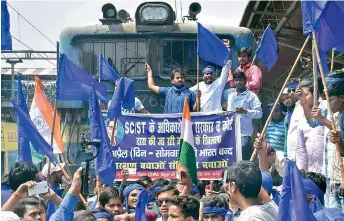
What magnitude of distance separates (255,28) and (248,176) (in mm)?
10070

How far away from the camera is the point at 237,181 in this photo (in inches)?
167

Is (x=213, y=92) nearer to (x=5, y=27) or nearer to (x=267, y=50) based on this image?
(x=267, y=50)

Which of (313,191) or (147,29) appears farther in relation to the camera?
(147,29)

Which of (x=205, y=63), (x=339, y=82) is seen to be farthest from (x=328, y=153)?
(x=205, y=63)

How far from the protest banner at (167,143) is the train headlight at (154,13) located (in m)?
2.34

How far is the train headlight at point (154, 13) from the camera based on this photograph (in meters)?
10.1

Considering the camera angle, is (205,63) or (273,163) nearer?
(273,163)

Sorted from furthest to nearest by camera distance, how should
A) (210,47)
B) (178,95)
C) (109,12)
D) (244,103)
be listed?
(109,12) → (178,95) → (210,47) → (244,103)

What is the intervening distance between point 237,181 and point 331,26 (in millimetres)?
1658

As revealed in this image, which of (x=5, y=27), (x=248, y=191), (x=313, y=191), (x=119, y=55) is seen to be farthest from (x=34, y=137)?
(x=119, y=55)

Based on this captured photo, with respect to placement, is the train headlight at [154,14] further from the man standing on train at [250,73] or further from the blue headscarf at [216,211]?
the blue headscarf at [216,211]

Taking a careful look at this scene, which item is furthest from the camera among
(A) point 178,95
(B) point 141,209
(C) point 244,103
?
(A) point 178,95

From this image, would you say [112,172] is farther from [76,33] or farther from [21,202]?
[76,33]

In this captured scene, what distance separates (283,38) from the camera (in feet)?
45.7
